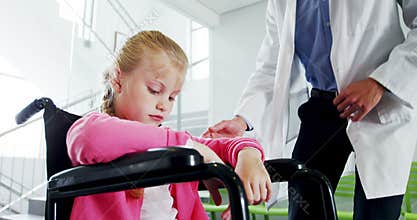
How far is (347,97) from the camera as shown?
33.1 inches

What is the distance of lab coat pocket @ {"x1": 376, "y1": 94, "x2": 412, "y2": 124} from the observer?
861mm

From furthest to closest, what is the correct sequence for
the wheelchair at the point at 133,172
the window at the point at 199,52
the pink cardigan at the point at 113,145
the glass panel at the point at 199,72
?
the glass panel at the point at 199,72 < the window at the point at 199,52 < the pink cardigan at the point at 113,145 < the wheelchair at the point at 133,172

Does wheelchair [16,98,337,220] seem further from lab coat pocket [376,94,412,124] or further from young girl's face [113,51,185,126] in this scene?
lab coat pocket [376,94,412,124]

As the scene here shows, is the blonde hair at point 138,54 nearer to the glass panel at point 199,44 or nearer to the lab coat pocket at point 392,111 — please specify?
the lab coat pocket at point 392,111

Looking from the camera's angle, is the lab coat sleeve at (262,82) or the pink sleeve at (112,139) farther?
the lab coat sleeve at (262,82)

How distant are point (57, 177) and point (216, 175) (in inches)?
11.5

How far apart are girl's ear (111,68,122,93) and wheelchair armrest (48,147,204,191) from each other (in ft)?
0.92

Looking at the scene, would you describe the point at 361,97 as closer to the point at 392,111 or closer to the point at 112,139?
the point at 392,111

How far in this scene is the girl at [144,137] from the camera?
1.65 ft

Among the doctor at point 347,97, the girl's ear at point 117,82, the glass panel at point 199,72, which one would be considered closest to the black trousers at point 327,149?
the doctor at point 347,97

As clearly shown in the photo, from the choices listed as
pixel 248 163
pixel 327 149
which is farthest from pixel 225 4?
pixel 248 163

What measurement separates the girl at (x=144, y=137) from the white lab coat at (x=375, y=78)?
39 centimetres

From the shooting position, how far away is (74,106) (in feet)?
13.1

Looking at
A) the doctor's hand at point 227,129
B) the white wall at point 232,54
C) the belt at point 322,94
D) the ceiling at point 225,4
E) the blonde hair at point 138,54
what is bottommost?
the doctor's hand at point 227,129
